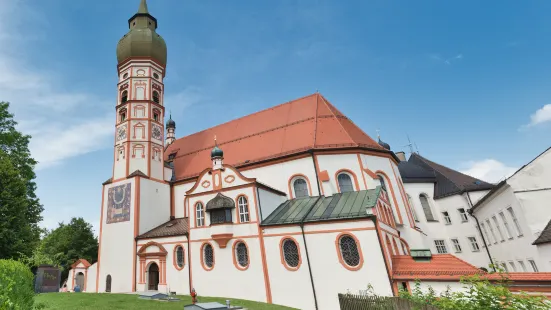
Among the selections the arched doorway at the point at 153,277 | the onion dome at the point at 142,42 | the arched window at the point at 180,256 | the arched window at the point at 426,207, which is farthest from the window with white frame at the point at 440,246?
the onion dome at the point at 142,42

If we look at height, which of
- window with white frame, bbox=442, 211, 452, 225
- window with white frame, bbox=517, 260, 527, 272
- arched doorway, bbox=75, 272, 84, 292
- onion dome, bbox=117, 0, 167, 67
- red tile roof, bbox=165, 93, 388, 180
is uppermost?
onion dome, bbox=117, 0, 167, 67

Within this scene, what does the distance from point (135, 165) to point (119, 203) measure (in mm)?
3216

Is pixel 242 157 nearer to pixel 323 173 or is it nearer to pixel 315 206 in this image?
pixel 323 173

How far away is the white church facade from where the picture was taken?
14523 mm

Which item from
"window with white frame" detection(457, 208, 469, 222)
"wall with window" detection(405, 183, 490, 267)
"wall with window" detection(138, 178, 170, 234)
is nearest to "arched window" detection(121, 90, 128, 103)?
"wall with window" detection(138, 178, 170, 234)

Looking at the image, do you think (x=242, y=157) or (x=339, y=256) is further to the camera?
(x=242, y=157)

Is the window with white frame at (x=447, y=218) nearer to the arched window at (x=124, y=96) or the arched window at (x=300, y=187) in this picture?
the arched window at (x=300, y=187)

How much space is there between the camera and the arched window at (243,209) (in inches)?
699

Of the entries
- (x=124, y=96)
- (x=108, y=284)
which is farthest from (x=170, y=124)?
(x=108, y=284)

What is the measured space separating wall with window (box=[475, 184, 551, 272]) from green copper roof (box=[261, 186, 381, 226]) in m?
7.99

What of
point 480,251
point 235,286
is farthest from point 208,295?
point 480,251

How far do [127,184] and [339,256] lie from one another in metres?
17.3

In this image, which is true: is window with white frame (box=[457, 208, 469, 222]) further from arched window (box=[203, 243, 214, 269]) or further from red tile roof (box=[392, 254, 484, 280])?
arched window (box=[203, 243, 214, 269])

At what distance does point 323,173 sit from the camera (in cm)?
1995
